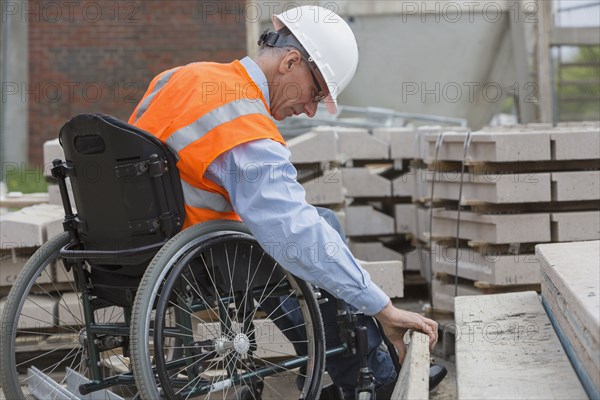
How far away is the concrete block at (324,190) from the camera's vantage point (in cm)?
546

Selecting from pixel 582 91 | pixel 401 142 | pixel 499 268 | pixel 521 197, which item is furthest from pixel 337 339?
pixel 582 91

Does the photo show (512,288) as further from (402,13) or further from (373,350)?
(402,13)

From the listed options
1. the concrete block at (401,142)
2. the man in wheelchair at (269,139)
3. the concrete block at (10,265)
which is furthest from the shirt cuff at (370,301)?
the concrete block at (401,142)

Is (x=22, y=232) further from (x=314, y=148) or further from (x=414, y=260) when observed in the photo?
(x=414, y=260)

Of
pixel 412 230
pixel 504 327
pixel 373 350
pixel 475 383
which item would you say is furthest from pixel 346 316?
pixel 412 230

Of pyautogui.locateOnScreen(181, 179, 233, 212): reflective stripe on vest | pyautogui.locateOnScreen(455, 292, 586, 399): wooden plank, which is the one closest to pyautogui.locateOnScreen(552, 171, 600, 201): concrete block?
pyautogui.locateOnScreen(455, 292, 586, 399): wooden plank

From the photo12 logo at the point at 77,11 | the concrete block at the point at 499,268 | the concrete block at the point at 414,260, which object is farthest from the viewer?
the photo12 logo at the point at 77,11

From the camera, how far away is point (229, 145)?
300 centimetres

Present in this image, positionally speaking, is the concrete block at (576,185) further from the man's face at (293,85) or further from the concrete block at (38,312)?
the concrete block at (38,312)

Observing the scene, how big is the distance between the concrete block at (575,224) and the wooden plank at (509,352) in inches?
43.9

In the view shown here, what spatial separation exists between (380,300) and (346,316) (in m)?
0.34

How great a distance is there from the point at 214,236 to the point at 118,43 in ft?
29.7

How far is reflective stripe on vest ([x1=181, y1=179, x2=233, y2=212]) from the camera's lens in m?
3.16

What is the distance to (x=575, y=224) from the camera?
489 centimetres
